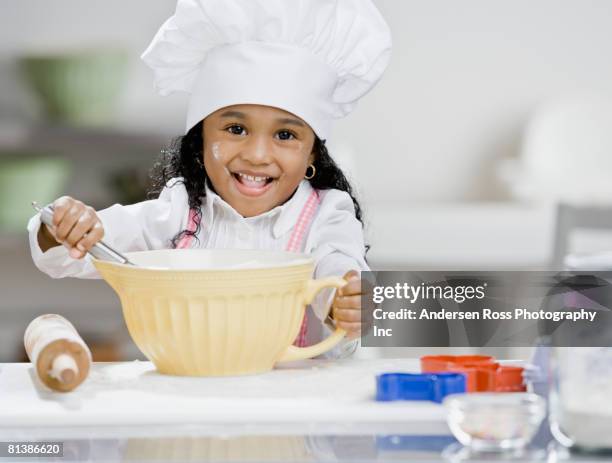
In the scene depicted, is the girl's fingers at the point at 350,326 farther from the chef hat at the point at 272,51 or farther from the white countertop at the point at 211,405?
the chef hat at the point at 272,51

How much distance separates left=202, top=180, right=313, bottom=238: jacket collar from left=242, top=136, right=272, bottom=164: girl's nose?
0.06m

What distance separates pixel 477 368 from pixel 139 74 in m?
2.48

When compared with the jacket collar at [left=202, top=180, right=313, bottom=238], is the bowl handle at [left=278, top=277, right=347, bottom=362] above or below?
below

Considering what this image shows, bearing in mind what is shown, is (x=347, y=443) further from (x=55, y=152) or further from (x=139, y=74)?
(x=139, y=74)

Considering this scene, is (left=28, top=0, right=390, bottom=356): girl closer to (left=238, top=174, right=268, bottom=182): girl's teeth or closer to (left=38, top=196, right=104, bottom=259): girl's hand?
(left=238, top=174, right=268, bottom=182): girl's teeth

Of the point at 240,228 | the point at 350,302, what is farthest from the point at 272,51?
the point at 350,302

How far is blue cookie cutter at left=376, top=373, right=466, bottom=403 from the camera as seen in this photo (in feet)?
2.10

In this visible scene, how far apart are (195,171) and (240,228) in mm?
85

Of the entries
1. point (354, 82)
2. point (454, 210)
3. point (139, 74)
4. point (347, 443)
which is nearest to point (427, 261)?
point (454, 210)

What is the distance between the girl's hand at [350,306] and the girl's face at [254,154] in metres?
0.18

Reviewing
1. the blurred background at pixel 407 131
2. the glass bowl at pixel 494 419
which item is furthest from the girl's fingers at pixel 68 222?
the blurred background at pixel 407 131

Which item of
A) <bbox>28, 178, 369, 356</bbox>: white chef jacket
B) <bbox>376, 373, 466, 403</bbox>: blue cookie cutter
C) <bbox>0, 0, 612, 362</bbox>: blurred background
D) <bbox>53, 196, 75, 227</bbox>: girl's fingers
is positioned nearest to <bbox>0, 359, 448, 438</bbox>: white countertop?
<bbox>376, 373, 466, 403</bbox>: blue cookie cutter

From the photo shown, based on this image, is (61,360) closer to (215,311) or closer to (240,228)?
(215,311)

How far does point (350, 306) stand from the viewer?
77 cm
